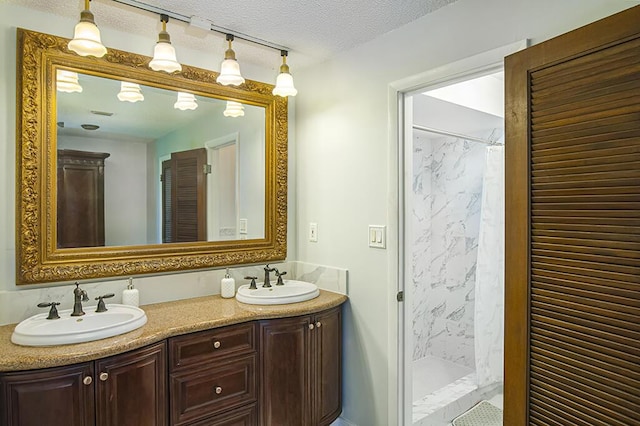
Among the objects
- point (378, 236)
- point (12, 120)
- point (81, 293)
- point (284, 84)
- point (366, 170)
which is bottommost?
point (81, 293)

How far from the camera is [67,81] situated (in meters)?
1.93

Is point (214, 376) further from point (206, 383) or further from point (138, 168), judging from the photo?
point (138, 168)

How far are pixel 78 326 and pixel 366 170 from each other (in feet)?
5.25

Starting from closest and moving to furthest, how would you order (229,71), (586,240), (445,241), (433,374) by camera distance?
1. (586,240)
2. (229,71)
3. (433,374)
4. (445,241)

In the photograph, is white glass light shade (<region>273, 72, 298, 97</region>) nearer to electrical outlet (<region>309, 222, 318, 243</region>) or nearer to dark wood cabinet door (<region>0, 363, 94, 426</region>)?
electrical outlet (<region>309, 222, 318, 243</region>)

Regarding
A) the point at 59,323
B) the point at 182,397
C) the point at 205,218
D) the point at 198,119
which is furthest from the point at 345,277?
the point at 59,323

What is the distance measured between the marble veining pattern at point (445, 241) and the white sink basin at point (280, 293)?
1395mm

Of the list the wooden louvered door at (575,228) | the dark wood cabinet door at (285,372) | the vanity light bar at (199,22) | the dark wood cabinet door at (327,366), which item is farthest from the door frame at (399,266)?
the vanity light bar at (199,22)

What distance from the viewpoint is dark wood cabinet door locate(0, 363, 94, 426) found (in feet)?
4.59

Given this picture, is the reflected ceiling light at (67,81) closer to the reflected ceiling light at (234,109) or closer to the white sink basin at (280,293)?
the reflected ceiling light at (234,109)

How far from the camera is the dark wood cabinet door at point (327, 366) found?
2.17 metres

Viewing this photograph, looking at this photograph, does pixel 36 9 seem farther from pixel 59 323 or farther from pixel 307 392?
pixel 307 392

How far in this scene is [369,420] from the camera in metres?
2.24

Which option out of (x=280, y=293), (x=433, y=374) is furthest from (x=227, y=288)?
(x=433, y=374)
